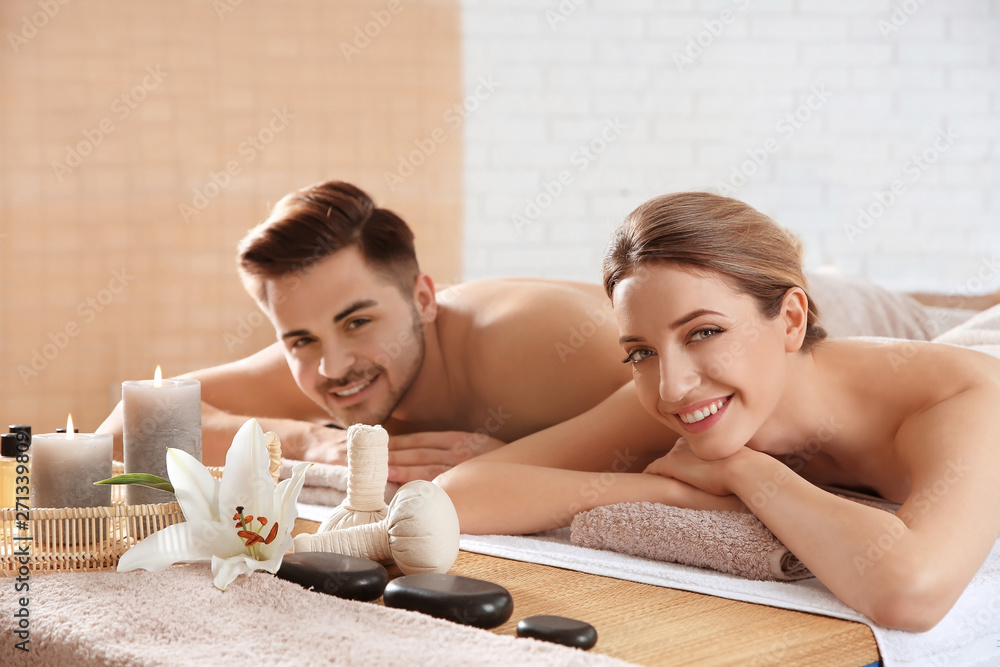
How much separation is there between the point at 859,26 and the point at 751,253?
2.48m

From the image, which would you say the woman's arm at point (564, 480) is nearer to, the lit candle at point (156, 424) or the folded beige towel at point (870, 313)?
the lit candle at point (156, 424)

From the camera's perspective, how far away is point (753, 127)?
3.20 m

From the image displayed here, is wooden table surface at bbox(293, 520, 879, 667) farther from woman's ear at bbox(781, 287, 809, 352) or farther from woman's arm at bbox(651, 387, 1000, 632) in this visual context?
woman's ear at bbox(781, 287, 809, 352)

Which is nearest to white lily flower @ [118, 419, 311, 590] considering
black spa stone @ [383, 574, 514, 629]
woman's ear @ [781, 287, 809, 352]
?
black spa stone @ [383, 574, 514, 629]

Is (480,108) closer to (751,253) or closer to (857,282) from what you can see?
(857,282)

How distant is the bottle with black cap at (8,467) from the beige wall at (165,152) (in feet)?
6.11

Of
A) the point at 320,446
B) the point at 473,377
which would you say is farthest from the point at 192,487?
the point at 473,377

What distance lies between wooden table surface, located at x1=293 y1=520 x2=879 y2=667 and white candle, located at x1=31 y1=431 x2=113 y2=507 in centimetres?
33

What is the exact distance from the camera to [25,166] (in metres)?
2.75

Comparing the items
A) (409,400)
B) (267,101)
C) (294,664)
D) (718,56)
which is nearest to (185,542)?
(294,664)

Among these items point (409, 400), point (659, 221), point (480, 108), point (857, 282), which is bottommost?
point (409, 400)

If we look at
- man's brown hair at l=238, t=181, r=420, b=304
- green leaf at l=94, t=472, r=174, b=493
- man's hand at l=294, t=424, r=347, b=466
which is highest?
man's brown hair at l=238, t=181, r=420, b=304

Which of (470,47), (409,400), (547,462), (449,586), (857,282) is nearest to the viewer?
(449,586)

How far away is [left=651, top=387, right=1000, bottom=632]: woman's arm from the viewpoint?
0.86m
